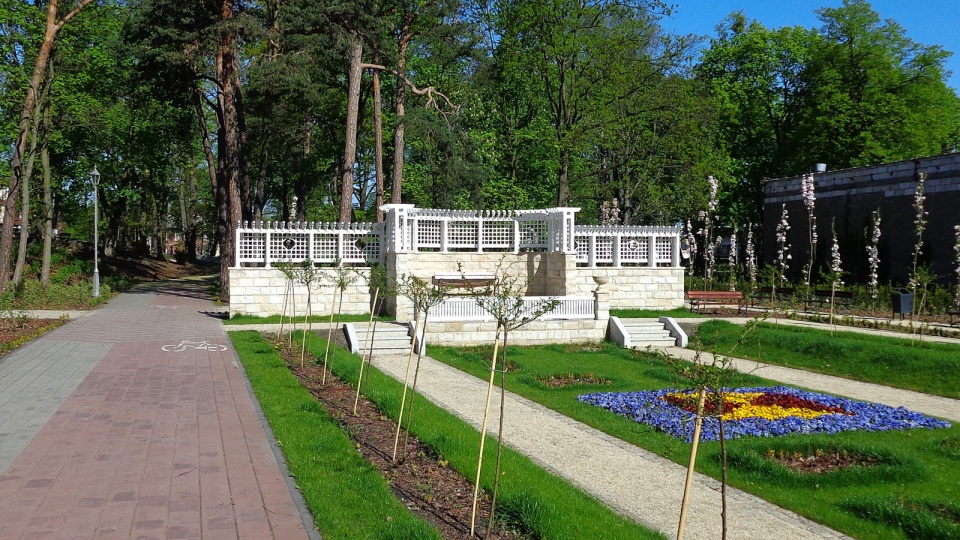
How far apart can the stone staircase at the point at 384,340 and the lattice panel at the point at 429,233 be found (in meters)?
5.40

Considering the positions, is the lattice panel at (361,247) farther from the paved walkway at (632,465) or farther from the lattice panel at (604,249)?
the paved walkway at (632,465)

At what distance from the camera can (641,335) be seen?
18.7m

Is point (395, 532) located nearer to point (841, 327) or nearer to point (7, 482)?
point (7, 482)

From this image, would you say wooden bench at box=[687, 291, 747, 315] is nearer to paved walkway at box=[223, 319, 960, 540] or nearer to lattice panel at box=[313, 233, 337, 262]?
paved walkway at box=[223, 319, 960, 540]

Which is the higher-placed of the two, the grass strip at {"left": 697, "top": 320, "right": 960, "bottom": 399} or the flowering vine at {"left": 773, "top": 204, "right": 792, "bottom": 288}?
the flowering vine at {"left": 773, "top": 204, "right": 792, "bottom": 288}

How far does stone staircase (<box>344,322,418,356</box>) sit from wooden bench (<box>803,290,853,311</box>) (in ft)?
42.1

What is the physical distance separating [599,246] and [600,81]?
11.8 m

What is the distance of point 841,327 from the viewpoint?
754 inches

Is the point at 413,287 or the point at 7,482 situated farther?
the point at 413,287

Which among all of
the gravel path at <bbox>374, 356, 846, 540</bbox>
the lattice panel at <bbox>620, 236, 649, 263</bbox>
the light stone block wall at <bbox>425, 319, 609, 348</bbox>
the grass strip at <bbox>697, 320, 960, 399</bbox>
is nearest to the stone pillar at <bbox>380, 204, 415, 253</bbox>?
the light stone block wall at <bbox>425, 319, 609, 348</bbox>

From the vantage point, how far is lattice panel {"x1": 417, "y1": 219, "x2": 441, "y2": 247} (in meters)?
22.6

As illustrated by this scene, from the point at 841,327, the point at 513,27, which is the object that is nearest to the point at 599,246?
the point at 841,327

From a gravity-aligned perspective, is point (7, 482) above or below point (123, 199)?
below

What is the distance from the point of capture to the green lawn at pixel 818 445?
6.45m
